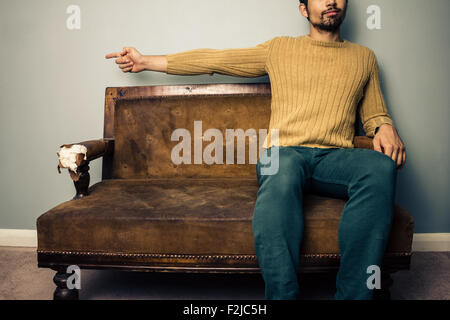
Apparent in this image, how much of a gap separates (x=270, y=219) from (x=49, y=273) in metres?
1.37

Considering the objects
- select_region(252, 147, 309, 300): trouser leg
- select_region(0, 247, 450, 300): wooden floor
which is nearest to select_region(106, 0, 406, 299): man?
select_region(252, 147, 309, 300): trouser leg

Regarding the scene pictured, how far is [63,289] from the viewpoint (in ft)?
4.58

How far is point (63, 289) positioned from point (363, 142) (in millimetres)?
1472

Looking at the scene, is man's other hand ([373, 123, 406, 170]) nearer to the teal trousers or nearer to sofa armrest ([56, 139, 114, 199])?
the teal trousers

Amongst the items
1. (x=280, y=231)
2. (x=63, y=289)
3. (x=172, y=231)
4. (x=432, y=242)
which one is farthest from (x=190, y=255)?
(x=432, y=242)

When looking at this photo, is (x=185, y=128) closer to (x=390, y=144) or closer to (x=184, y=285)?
(x=184, y=285)

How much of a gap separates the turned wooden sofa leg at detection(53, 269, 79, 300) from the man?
0.81 meters

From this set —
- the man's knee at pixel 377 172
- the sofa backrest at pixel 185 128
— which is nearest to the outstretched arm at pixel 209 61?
the sofa backrest at pixel 185 128

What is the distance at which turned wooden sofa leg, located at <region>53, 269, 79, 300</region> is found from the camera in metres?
1.39

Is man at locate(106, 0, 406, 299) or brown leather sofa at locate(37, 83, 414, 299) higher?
man at locate(106, 0, 406, 299)

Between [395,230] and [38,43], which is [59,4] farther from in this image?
[395,230]

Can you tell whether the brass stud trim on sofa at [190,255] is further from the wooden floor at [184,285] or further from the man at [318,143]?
the wooden floor at [184,285]

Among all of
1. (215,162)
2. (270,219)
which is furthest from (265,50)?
(270,219)

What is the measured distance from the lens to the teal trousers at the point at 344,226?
111 centimetres
